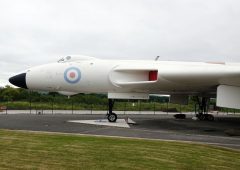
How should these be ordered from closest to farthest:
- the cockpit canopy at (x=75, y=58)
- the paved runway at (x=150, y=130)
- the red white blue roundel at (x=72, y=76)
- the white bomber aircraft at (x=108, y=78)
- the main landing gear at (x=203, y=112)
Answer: the paved runway at (x=150, y=130) < the white bomber aircraft at (x=108, y=78) < the red white blue roundel at (x=72, y=76) < the cockpit canopy at (x=75, y=58) < the main landing gear at (x=203, y=112)

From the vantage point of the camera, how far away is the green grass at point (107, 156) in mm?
5723

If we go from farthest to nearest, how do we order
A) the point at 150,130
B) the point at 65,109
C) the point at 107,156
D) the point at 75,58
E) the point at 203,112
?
the point at 65,109 → the point at 203,112 → the point at 75,58 → the point at 150,130 → the point at 107,156

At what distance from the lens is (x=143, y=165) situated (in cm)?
586

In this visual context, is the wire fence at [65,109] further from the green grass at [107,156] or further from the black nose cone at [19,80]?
the green grass at [107,156]

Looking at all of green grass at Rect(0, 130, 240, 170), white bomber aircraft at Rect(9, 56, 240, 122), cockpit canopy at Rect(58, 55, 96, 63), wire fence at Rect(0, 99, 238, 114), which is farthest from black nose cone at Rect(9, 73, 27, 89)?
wire fence at Rect(0, 99, 238, 114)

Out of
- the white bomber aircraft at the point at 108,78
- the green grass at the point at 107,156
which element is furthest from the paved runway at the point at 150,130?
the green grass at the point at 107,156

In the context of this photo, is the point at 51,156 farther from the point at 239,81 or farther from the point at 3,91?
the point at 3,91

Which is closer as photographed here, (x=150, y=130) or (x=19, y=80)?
(x=150, y=130)

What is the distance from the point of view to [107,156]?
6480mm

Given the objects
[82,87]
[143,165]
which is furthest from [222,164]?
[82,87]

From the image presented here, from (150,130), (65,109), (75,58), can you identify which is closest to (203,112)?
A: (75,58)

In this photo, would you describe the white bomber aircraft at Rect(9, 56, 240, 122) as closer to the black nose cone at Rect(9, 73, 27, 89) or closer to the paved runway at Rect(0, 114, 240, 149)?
the black nose cone at Rect(9, 73, 27, 89)

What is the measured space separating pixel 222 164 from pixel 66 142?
11.8ft

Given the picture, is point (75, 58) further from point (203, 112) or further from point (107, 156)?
point (203, 112)
